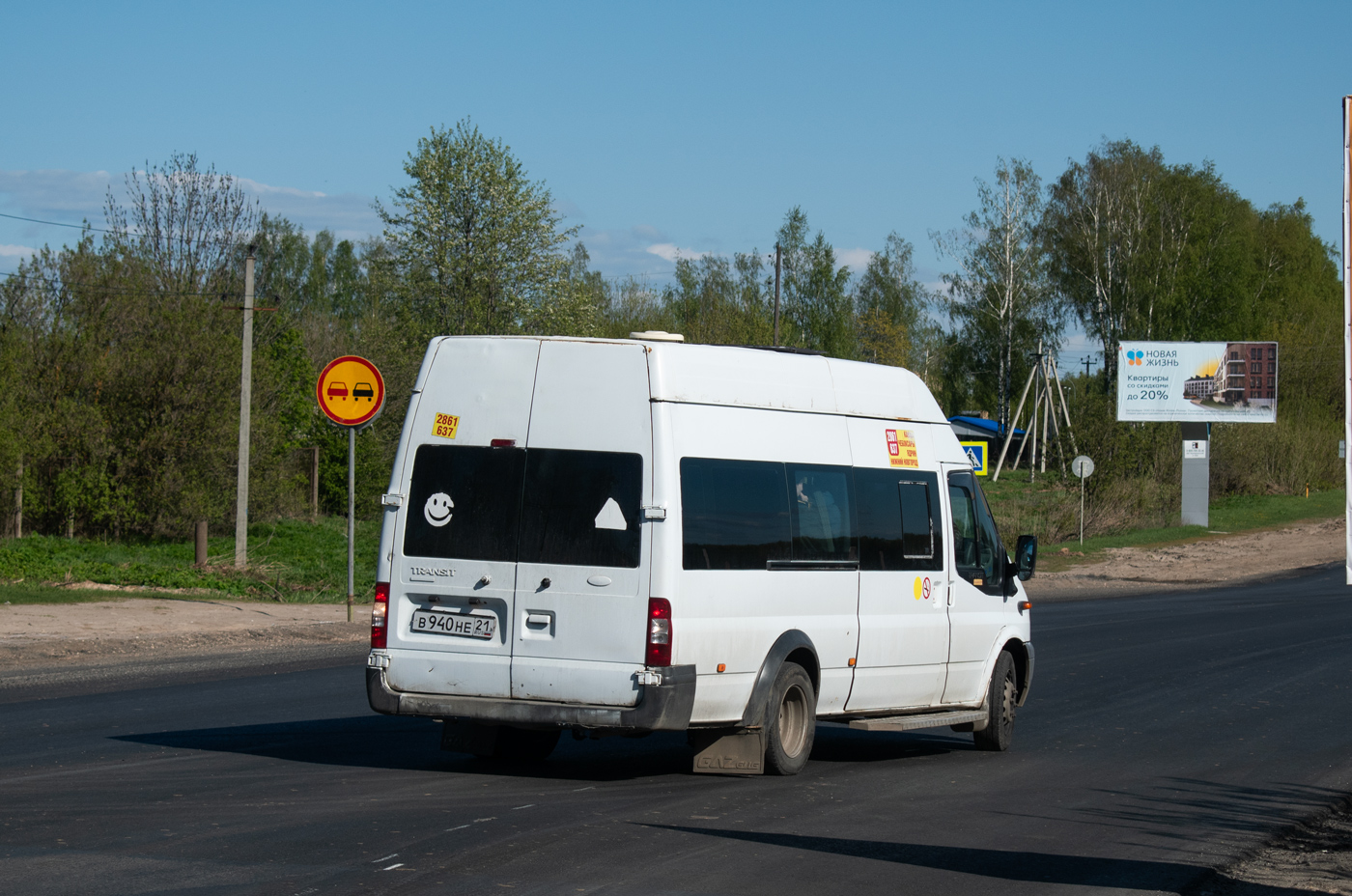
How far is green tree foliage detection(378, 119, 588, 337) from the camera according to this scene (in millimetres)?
46781

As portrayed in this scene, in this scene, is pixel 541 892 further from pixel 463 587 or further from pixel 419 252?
pixel 419 252

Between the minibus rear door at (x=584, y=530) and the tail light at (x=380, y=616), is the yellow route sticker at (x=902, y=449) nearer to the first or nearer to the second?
the minibus rear door at (x=584, y=530)

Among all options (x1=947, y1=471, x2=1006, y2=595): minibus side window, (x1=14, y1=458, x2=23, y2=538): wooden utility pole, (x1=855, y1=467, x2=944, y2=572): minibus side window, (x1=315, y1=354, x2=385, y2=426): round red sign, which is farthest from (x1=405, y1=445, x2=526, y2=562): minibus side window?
(x1=14, y1=458, x2=23, y2=538): wooden utility pole

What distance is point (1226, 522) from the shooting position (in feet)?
172

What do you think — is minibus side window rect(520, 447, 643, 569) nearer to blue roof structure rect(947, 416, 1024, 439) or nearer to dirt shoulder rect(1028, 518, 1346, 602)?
dirt shoulder rect(1028, 518, 1346, 602)

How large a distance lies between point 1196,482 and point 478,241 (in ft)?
88.0

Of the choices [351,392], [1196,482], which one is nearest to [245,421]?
[351,392]

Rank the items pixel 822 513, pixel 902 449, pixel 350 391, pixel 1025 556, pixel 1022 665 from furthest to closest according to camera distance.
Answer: pixel 350 391 → pixel 1022 665 → pixel 1025 556 → pixel 902 449 → pixel 822 513

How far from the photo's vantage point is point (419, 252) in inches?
1860

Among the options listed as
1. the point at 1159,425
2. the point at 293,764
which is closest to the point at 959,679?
the point at 293,764

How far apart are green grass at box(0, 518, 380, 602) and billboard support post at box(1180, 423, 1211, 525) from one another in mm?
31361

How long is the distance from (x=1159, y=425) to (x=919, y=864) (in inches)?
2121

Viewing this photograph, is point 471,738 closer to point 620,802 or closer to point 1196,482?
point 620,802

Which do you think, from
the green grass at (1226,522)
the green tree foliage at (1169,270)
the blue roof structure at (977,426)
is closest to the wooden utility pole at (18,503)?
the green grass at (1226,522)
